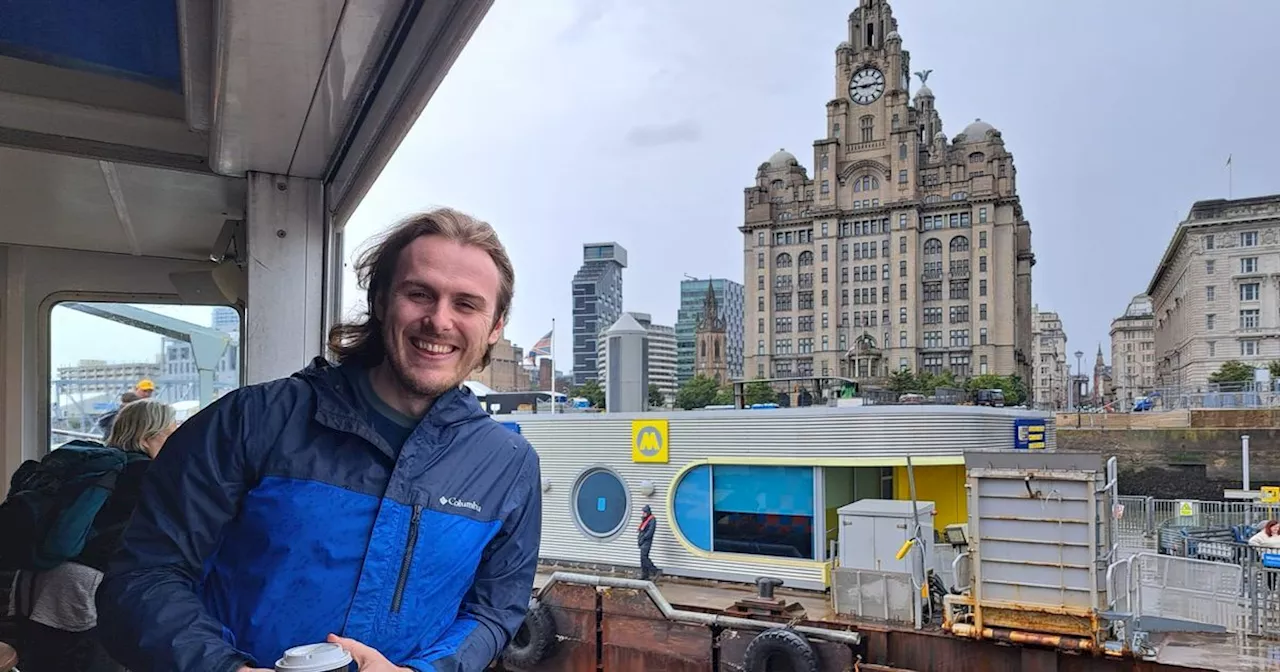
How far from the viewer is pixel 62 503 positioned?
111 inches

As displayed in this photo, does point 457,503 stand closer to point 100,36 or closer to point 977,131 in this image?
point 100,36

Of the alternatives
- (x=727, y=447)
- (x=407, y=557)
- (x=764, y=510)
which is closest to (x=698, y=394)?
(x=727, y=447)

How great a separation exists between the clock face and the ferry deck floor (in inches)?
2803

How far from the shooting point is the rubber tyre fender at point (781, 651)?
25.2 feet

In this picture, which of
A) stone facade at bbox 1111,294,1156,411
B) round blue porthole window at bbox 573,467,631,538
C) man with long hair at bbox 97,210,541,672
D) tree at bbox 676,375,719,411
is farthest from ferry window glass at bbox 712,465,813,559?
stone facade at bbox 1111,294,1156,411

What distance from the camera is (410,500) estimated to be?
1.49m

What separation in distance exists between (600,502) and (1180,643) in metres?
7.57

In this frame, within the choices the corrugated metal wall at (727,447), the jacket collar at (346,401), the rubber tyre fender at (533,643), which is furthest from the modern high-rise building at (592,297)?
the jacket collar at (346,401)

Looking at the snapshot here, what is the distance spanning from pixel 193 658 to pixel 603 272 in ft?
213

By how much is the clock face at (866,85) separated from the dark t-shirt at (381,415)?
7913cm

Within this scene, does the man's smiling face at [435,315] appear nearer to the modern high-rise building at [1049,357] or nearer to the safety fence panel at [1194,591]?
the safety fence panel at [1194,591]

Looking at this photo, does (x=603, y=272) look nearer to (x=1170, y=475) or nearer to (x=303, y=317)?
(x=1170, y=475)

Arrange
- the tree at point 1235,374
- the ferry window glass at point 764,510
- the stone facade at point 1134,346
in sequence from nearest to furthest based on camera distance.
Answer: the ferry window glass at point 764,510 → the tree at point 1235,374 → the stone facade at point 1134,346

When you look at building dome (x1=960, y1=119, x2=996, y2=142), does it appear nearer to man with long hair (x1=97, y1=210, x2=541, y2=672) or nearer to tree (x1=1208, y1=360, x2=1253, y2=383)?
tree (x1=1208, y1=360, x2=1253, y2=383)
